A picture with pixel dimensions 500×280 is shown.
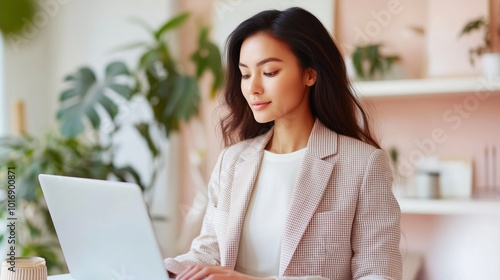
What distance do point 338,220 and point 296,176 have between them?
0.47 feet

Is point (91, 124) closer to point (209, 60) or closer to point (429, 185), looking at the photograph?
point (209, 60)

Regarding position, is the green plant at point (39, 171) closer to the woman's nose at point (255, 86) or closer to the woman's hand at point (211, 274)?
the woman's nose at point (255, 86)

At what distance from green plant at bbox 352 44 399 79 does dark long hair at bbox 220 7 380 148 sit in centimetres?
170

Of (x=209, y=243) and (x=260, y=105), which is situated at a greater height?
(x=260, y=105)

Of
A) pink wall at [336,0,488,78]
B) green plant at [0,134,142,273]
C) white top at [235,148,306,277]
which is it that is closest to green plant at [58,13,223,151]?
green plant at [0,134,142,273]

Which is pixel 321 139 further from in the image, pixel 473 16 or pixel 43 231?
pixel 43 231

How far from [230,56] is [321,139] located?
256mm

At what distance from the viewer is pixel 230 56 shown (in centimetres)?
136

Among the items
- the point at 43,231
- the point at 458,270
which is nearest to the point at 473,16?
the point at 458,270

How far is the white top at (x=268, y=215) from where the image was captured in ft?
4.09

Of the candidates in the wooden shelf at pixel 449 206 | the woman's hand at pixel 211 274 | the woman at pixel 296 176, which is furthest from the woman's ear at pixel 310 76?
the wooden shelf at pixel 449 206

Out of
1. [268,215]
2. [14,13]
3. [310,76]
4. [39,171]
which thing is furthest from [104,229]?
[39,171]

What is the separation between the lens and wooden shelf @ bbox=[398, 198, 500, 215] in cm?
267

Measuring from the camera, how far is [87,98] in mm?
3072
